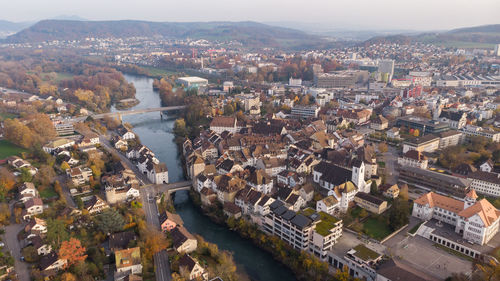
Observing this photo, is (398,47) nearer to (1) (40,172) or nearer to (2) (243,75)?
(2) (243,75)

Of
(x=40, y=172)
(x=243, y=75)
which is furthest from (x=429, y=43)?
(x=40, y=172)

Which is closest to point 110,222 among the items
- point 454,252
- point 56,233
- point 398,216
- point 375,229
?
point 56,233

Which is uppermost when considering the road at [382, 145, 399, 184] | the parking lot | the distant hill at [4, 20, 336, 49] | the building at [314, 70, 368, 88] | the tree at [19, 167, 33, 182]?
the distant hill at [4, 20, 336, 49]

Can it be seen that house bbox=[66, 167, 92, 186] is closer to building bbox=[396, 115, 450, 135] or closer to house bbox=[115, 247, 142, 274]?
house bbox=[115, 247, 142, 274]

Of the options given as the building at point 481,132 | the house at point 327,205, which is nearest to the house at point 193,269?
the house at point 327,205

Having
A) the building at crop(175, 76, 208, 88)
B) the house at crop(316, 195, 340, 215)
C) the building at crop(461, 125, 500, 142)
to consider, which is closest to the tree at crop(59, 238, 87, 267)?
the house at crop(316, 195, 340, 215)

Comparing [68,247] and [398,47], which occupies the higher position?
[398,47]
